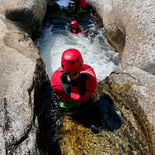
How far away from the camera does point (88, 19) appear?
6.43 m

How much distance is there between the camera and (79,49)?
15.0ft

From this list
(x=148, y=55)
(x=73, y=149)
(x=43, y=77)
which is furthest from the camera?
(x=148, y=55)

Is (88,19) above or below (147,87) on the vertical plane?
below

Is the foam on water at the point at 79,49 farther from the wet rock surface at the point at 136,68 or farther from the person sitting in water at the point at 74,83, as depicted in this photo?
the person sitting in water at the point at 74,83

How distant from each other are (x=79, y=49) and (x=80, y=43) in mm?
448

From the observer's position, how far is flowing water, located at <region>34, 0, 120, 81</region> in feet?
13.2

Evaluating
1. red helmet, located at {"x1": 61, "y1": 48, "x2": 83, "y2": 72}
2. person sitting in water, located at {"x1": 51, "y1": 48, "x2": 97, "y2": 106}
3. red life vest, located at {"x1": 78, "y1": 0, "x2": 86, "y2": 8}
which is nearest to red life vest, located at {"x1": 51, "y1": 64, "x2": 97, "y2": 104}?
person sitting in water, located at {"x1": 51, "y1": 48, "x2": 97, "y2": 106}

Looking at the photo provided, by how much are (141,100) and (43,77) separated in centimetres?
182

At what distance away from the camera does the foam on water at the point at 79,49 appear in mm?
3939

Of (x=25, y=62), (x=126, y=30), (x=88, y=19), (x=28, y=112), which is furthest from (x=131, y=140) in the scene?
(x=88, y=19)

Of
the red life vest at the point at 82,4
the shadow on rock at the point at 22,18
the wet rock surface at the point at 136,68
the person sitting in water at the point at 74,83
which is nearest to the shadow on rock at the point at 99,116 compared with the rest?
the wet rock surface at the point at 136,68

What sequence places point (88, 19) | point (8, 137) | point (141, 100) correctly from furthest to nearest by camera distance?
point (88, 19), point (141, 100), point (8, 137)

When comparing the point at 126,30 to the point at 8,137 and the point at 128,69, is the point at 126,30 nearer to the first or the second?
the point at 128,69

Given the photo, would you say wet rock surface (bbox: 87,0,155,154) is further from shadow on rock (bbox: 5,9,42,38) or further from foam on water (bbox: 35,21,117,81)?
shadow on rock (bbox: 5,9,42,38)
